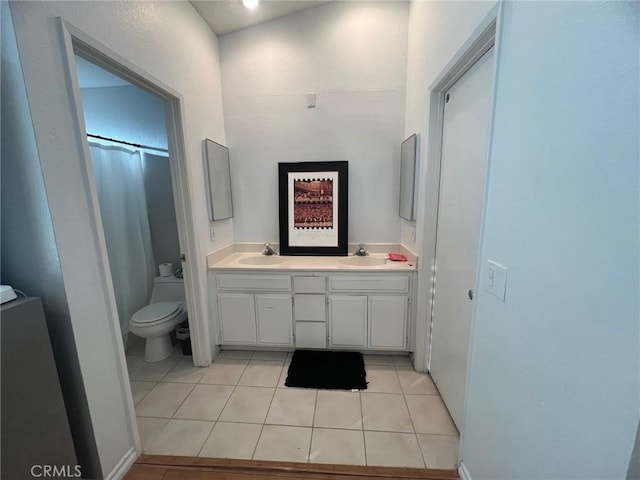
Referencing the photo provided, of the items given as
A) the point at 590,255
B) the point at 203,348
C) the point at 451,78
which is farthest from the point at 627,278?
the point at 203,348

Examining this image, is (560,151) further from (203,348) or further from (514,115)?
(203,348)

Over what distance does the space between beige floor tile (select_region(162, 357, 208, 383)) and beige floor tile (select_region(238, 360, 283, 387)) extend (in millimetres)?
363

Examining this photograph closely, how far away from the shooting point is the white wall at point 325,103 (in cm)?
226

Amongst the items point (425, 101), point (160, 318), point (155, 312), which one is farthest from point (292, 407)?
point (425, 101)

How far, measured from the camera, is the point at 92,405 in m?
1.15

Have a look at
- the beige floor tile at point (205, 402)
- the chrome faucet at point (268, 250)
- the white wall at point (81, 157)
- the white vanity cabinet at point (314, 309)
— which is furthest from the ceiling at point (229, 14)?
the beige floor tile at point (205, 402)

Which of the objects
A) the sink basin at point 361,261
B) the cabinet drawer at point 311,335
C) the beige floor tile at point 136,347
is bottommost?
the beige floor tile at point 136,347

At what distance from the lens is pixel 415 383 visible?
194cm

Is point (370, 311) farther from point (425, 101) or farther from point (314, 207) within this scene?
point (425, 101)

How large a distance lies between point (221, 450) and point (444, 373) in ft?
4.72

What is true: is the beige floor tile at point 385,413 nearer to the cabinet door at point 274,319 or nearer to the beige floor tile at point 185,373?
the cabinet door at point 274,319

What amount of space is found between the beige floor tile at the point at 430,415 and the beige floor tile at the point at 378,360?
1.27ft

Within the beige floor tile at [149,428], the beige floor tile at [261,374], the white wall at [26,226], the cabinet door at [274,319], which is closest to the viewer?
the white wall at [26,226]

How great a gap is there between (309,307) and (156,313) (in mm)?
1306
